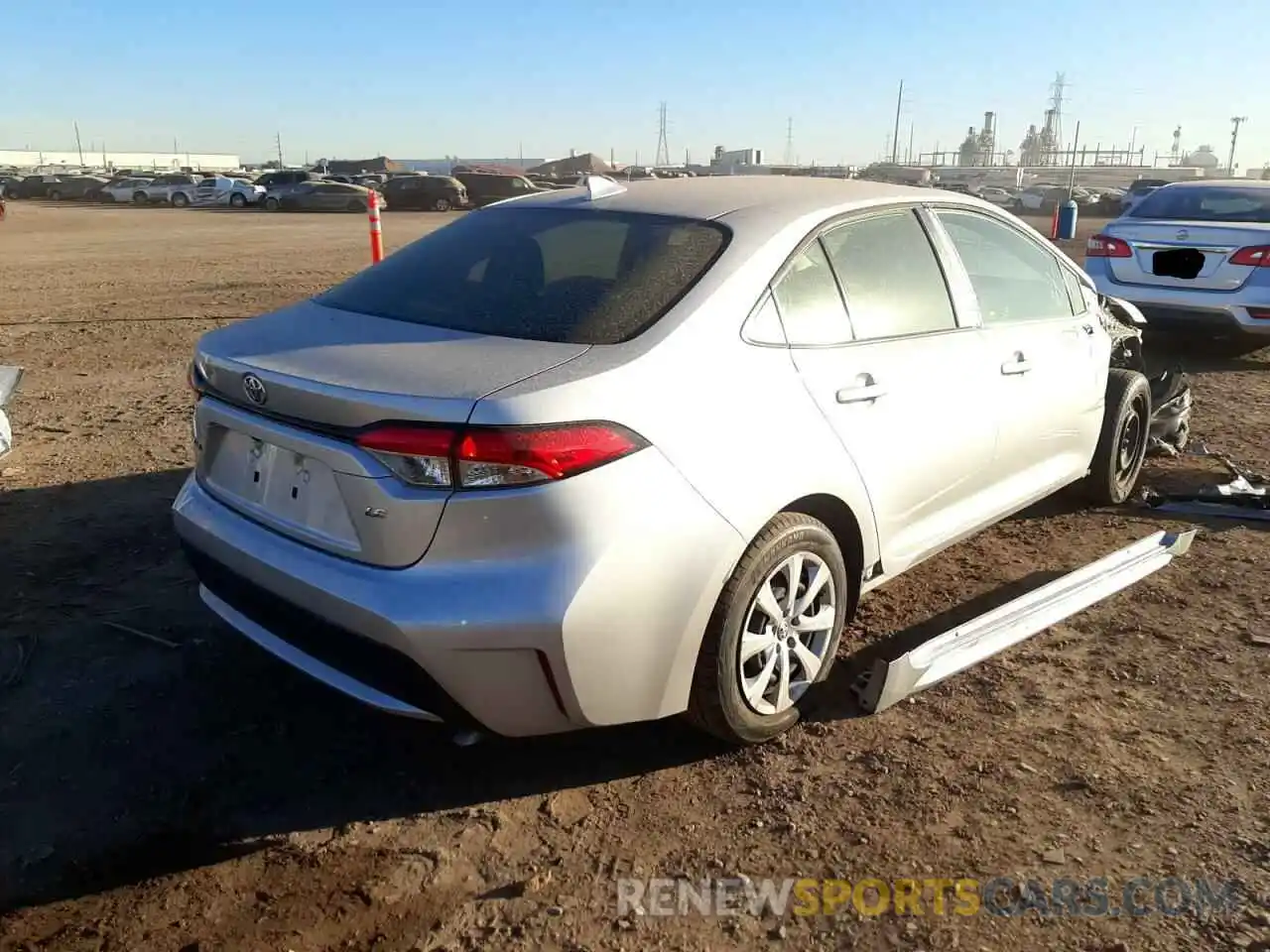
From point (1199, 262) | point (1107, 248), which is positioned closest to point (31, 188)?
point (1107, 248)

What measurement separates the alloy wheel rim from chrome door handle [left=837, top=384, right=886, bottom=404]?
49 centimetres

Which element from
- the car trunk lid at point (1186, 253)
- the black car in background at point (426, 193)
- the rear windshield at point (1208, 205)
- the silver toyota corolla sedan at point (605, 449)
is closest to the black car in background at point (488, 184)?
the black car in background at point (426, 193)

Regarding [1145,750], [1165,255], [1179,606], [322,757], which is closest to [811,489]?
[1145,750]

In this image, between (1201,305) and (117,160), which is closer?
(1201,305)

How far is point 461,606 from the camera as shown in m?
2.36

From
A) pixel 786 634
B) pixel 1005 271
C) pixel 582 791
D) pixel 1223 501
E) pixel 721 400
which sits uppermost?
pixel 1005 271

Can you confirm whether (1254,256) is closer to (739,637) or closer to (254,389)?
(739,637)

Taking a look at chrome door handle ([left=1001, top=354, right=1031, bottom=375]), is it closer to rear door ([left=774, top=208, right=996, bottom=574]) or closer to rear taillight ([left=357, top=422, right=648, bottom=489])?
rear door ([left=774, top=208, right=996, bottom=574])

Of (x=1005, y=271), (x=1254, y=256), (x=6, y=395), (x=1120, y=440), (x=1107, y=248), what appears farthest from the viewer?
(x=1107, y=248)

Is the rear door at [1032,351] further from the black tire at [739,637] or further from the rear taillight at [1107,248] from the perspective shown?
the rear taillight at [1107,248]

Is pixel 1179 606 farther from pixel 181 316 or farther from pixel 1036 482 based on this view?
pixel 181 316

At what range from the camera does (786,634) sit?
301 centimetres

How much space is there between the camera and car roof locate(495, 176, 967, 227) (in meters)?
3.23

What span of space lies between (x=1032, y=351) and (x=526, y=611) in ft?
8.56
